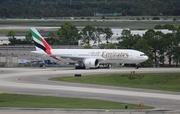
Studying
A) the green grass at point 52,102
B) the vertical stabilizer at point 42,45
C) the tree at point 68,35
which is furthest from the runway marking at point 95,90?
the tree at point 68,35

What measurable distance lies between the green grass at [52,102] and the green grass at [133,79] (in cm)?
1438

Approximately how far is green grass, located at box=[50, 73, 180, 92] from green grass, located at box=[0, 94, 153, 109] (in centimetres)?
1438

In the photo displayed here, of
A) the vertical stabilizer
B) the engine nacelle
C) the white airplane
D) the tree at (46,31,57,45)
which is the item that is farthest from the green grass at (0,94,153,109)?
the tree at (46,31,57,45)

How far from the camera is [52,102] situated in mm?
50031

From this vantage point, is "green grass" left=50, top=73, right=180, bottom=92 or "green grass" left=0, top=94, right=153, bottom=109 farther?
"green grass" left=50, top=73, right=180, bottom=92

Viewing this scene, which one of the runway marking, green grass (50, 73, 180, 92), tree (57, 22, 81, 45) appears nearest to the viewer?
the runway marking

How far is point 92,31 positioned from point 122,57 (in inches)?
2203

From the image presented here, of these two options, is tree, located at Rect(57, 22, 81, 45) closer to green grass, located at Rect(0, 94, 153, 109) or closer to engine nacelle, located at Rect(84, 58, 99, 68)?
engine nacelle, located at Rect(84, 58, 99, 68)

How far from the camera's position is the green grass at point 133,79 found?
222ft

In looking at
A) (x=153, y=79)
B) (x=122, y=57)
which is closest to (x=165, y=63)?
(x=122, y=57)

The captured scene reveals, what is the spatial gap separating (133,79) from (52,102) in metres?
23.1

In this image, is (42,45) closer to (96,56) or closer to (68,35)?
(96,56)

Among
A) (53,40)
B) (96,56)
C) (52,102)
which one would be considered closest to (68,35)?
(53,40)

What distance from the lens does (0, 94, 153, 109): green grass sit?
46.8m
